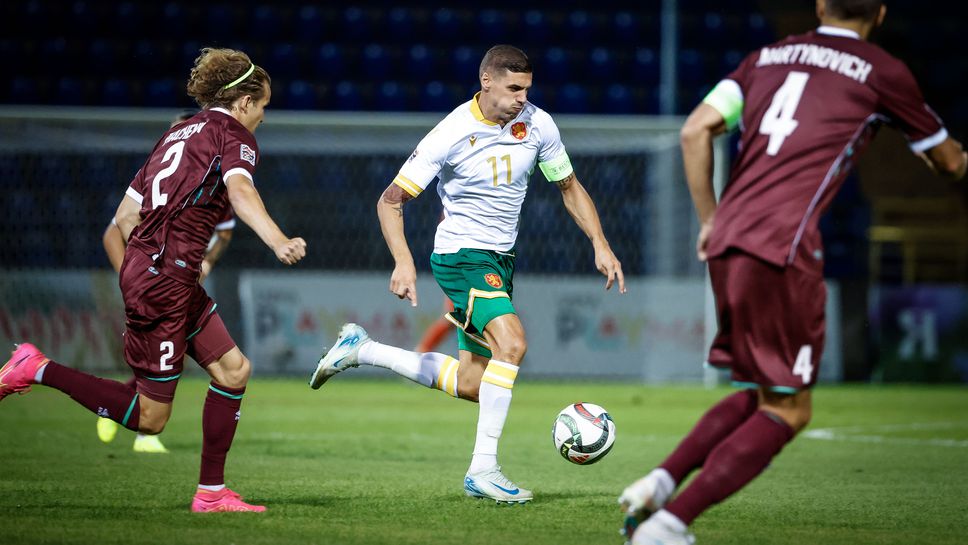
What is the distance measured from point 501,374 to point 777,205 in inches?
79.8

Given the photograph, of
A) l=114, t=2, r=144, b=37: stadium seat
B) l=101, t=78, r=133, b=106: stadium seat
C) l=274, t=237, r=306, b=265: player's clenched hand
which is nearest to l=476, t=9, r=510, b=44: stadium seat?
l=114, t=2, r=144, b=37: stadium seat

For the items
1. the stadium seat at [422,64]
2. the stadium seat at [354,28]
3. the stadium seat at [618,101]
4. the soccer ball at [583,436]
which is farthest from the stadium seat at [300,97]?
the soccer ball at [583,436]

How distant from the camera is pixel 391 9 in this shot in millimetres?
19344

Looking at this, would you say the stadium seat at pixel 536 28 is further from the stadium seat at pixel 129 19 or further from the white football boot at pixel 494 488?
the white football boot at pixel 494 488

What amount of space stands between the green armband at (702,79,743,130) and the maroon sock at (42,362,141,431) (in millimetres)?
2717

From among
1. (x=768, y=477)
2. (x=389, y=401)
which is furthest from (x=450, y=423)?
(x=768, y=477)

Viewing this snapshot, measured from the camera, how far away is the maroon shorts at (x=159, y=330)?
16.2 ft

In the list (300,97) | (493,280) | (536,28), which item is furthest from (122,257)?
(536,28)

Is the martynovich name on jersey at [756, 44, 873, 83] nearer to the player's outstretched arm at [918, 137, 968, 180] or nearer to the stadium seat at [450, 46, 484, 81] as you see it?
the player's outstretched arm at [918, 137, 968, 180]

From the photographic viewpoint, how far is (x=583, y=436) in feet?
18.5

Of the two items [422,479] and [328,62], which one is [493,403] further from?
[328,62]

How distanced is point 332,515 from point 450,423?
4.97 m

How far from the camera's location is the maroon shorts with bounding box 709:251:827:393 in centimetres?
373

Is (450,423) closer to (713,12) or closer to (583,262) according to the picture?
(583,262)
